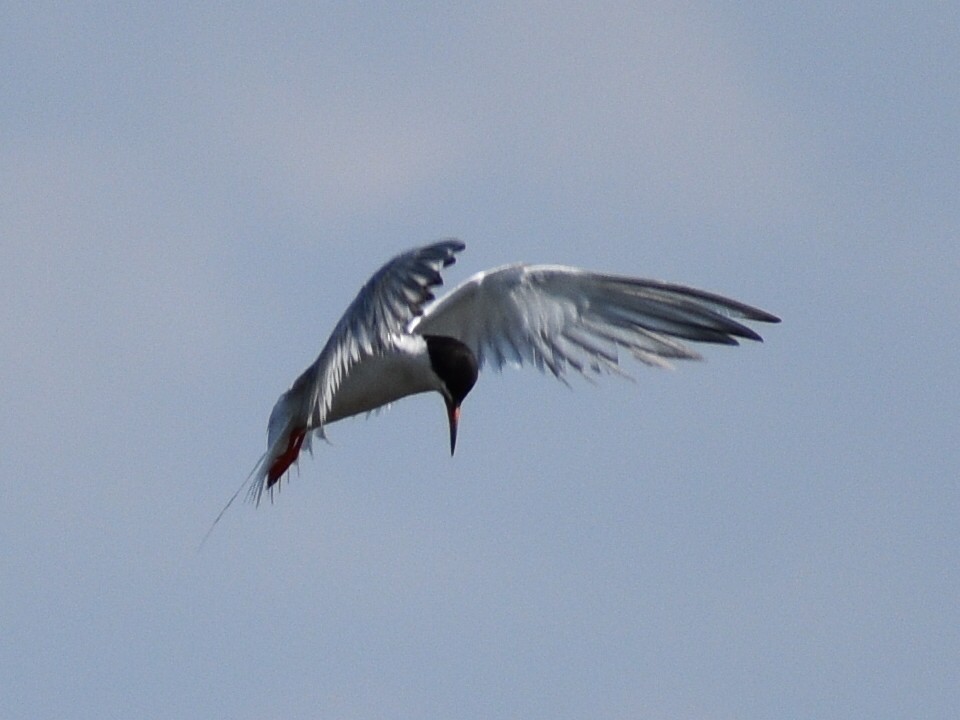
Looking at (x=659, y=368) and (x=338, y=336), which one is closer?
(x=338, y=336)

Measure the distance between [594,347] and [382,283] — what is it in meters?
2.33

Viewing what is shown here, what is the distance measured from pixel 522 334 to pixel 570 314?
301mm

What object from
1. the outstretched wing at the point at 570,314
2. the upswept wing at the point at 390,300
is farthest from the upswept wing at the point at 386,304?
the outstretched wing at the point at 570,314

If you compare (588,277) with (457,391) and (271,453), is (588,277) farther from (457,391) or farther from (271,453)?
(271,453)

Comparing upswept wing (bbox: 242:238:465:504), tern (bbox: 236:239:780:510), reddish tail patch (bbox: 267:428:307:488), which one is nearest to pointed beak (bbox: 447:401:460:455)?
tern (bbox: 236:239:780:510)

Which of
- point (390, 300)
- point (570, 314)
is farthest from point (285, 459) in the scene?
point (390, 300)

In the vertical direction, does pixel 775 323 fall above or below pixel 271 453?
above

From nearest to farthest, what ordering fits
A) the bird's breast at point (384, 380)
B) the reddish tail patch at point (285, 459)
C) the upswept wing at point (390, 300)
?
the upswept wing at point (390, 300) < the bird's breast at point (384, 380) < the reddish tail patch at point (285, 459)

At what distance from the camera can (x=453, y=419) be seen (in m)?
14.0

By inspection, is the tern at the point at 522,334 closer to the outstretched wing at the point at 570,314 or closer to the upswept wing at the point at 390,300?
the outstretched wing at the point at 570,314

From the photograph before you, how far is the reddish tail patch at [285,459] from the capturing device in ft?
44.5

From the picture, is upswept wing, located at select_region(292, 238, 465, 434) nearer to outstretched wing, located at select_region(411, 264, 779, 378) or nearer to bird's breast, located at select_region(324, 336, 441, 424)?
bird's breast, located at select_region(324, 336, 441, 424)

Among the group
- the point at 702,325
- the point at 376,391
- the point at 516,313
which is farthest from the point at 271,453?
the point at 702,325

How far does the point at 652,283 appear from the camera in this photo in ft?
45.1
